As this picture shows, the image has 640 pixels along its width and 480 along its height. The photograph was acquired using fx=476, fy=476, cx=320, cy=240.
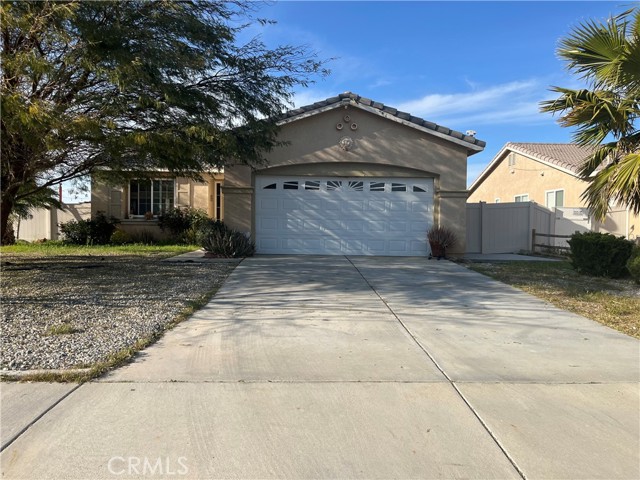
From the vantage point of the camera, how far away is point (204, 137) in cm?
812

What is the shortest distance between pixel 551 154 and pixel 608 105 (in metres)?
17.7

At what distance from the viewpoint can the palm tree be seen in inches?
309

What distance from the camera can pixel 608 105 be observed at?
8406mm

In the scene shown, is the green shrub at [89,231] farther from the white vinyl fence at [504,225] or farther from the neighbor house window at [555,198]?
the neighbor house window at [555,198]

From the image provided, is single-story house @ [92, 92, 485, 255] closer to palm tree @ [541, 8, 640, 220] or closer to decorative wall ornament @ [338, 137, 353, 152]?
decorative wall ornament @ [338, 137, 353, 152]

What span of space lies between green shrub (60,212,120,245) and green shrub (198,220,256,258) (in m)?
6.96

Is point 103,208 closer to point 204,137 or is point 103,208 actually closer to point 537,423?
point 204,137

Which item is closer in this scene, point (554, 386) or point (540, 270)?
point (554, 386)

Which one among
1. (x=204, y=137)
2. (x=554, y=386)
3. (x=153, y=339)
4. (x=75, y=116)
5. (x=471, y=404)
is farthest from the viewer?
(x=204, y=137)

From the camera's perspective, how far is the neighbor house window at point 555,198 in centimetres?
2233

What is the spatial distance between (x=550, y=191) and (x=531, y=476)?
22644 millimetres

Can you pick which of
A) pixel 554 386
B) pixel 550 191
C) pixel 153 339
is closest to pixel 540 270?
pixel 554 386

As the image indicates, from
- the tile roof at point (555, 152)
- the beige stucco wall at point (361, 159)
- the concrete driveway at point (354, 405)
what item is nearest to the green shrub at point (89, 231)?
the beige stucco wall at point (361, 159)

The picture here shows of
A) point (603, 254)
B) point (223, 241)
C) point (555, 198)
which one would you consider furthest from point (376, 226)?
point (555, 198)
